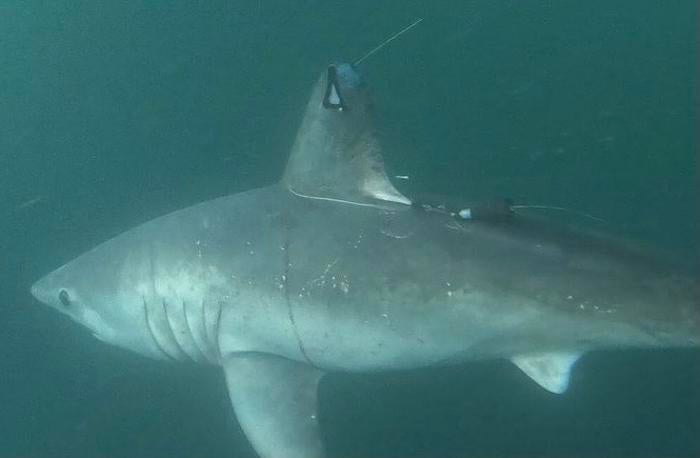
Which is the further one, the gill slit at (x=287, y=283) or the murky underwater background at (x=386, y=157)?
the murky underwater background at (x=386, y=157)

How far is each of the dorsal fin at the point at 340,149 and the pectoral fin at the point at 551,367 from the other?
→ 148cm

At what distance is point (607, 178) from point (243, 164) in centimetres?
534

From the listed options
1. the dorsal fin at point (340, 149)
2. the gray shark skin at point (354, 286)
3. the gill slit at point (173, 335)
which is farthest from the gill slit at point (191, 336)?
the dorsal fin at point (340, 149)

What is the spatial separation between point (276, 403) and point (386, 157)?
16.7ft

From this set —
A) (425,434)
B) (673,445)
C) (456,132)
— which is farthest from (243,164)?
(673,445)

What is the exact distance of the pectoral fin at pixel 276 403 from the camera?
198 inches

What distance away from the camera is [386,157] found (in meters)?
9.55

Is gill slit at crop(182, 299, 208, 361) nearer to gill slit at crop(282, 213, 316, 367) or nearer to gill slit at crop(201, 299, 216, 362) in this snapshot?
gill slit at crop(201, 299, 216, 362)

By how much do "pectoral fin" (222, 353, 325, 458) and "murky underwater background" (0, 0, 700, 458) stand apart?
180 centimetres

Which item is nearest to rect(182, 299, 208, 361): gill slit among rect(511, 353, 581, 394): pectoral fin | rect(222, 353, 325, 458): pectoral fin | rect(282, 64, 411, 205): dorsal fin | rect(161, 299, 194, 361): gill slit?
rect(161, 299, 194, 361): gill slit

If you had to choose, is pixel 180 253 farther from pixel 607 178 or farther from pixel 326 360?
pixel 607 178

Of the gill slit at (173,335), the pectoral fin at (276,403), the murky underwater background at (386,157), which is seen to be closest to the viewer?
the pectoral fin at (276,403)

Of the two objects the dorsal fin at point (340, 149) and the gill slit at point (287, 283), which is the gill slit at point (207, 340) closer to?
the gill slit at point (287, 283)

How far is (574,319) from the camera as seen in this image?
4.40m
